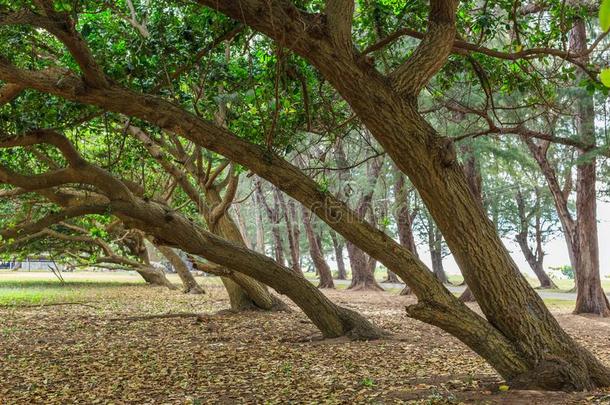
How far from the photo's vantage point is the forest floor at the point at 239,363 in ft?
16.5

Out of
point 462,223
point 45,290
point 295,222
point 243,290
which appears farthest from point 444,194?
point 295,222

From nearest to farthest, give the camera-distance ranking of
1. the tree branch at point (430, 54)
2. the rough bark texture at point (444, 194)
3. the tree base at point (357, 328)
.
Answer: the rough bark texture at point (444, 194)
the tree branch at point (430, 54)
the tree base at point (357, 328)

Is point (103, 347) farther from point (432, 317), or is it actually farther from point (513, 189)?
point (513, 189)

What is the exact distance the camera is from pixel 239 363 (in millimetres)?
6719

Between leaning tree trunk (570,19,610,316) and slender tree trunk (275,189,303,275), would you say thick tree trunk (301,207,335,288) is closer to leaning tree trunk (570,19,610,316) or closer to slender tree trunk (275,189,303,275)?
slender tree trunk (275,189,303,275)

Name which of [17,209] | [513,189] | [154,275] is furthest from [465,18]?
[513,189]

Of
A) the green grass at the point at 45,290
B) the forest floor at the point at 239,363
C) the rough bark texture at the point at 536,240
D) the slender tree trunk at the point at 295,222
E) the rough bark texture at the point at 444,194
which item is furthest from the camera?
the rough bark texture at the point at 536,240

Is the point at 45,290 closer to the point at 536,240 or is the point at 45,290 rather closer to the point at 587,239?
the point at 587,239

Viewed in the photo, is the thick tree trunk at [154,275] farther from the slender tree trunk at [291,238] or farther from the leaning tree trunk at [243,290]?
the leaning tree trunk at [243,290]

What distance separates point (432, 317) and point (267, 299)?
717 centimetres

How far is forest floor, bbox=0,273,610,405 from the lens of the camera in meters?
5.03

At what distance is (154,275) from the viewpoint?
73.9 ft

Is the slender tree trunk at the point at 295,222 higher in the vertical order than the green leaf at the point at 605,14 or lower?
higher

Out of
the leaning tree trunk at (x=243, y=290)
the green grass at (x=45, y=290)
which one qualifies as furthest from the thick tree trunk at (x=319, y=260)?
the leaning tree trunk at (x=243, y=290)
